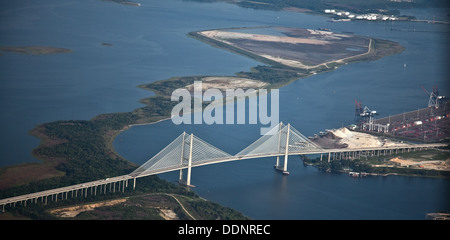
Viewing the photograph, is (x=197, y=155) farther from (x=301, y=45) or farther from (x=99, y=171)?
(x=301, y=45)

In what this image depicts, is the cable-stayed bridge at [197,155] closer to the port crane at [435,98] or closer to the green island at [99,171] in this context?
the green island at [99,171]

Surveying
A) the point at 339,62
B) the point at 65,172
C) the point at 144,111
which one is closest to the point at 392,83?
the point at 339,62

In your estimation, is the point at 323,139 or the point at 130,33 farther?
the point at 130,33

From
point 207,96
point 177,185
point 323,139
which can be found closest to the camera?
point 177,185

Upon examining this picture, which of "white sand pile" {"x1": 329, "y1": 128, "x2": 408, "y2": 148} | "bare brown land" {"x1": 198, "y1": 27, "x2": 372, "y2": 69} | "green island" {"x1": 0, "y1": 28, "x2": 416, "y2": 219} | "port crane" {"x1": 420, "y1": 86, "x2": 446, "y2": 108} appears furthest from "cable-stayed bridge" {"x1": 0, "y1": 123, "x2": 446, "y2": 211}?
"bare brown land" {"x1": 198, "y1": 27, "x2": 372, "y2": 69}

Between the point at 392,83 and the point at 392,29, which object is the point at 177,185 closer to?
the point at 392,83

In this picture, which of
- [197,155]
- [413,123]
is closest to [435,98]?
[413,123]

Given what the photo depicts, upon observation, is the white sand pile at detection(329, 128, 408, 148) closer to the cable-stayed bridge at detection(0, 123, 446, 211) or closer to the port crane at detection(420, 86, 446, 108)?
the cable-stayed bridge at detection(0, 123, 446, 211)
